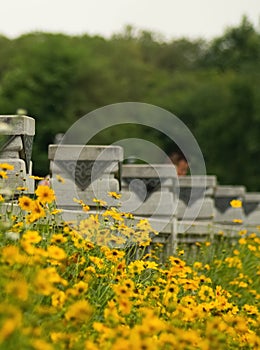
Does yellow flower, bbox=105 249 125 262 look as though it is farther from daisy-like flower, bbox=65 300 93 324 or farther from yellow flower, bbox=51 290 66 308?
daisy-like flower, bbox=65 300 93 324

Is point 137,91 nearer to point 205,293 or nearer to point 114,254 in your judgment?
point 205,293

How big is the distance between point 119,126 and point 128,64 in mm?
7559

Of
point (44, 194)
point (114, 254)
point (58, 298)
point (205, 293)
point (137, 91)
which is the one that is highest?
point (137, 91)

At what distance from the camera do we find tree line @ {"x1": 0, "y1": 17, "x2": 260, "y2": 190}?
40.2 meters

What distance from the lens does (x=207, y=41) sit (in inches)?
2240

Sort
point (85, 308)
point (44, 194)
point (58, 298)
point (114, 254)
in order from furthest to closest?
1. point (114, 254)
2. point (44, 194)
3. point (58, 298)
4. point (85, 308)

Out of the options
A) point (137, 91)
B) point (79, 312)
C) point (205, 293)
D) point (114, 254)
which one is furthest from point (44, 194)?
point (137, 91)

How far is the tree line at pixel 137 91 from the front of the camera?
132ft

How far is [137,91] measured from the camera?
165 feet

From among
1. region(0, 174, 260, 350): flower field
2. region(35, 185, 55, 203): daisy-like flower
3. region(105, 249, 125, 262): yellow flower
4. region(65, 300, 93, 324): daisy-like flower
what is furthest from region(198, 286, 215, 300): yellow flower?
region(65, 300, 93, 324): daisy-like flower

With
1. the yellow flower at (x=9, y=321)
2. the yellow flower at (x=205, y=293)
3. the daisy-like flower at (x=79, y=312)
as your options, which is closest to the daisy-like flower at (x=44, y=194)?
the daisy-like flower at (x=79, y=312)

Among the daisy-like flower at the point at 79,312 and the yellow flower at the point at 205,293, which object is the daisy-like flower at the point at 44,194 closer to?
the daisy-like flower at the point at 79,312

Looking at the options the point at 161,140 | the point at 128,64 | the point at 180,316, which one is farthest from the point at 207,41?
the point at 180,316

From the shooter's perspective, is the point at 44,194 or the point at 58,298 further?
the point at 44,194
